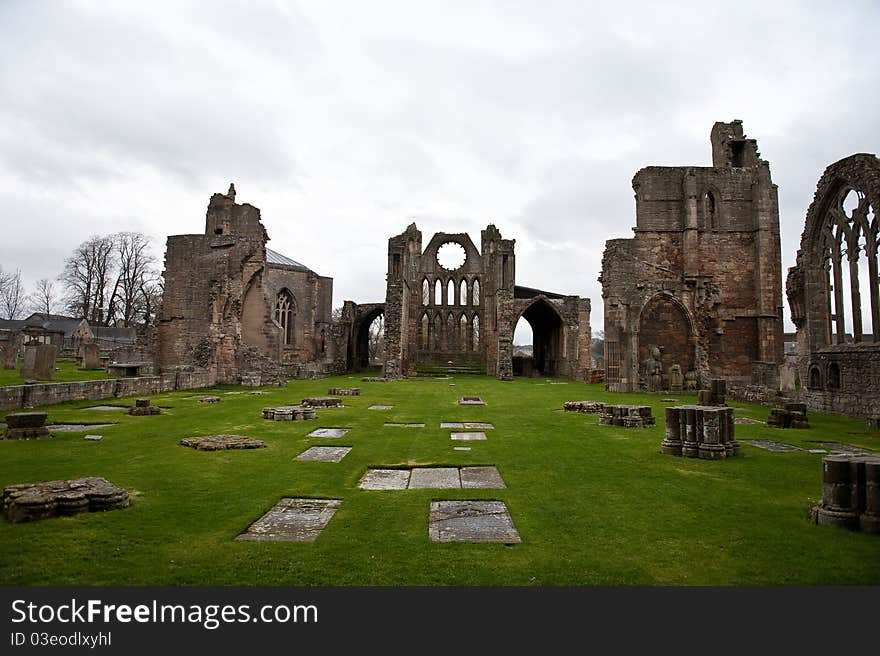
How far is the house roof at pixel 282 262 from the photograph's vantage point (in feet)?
116

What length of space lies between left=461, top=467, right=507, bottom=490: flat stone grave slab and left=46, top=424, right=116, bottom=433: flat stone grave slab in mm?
6662

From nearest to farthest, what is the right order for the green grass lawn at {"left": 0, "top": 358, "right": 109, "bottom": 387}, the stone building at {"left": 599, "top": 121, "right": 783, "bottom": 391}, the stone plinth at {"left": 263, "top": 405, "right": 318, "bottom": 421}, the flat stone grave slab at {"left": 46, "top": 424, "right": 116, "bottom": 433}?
the flat stone grave slab at {"left": 46, "top": 424, "right": 116, "bottom": 433}, the stone plinth at {"left": 263, "top": 405, "right": 318, "bottom": 421}, the green grass lawn at {"left": 0, "top": 358, "right": 109, "bottom": 387}, the stone building at {"left": 599, "top": 121, "right": 783, "bottom": 391}

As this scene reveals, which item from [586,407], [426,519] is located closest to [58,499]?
[426,519]

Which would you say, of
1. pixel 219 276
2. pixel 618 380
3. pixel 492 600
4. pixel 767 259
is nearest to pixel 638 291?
pixel 618 380

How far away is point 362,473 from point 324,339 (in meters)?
31.2

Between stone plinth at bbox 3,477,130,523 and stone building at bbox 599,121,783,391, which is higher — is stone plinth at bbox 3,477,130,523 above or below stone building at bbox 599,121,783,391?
below

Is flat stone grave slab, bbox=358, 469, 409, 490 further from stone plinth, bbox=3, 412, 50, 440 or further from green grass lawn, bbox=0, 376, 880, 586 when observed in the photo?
stone plinth, bbox=3, 412, 50, 440

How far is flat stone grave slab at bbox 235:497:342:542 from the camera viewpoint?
4043 millimetres

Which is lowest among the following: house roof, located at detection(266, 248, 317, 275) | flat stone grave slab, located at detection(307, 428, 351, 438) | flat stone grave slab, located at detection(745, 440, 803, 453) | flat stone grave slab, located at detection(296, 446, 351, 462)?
flat stone grave slab, located at detection(296, 446, 351, 462)

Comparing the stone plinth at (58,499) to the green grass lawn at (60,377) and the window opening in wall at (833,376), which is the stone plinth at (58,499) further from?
the window opening in wall at (833,376)

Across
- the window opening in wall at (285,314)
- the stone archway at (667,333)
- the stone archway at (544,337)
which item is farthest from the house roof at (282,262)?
the stone archway at (667,333)

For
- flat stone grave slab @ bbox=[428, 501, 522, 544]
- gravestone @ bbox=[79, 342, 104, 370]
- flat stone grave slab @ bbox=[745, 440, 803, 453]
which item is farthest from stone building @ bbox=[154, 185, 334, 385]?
flat stone grave slab @ bbox=[428, 501, 522, 544]

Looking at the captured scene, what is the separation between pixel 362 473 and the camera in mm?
6289

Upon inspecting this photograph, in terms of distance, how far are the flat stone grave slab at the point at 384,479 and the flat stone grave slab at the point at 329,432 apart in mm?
2745
